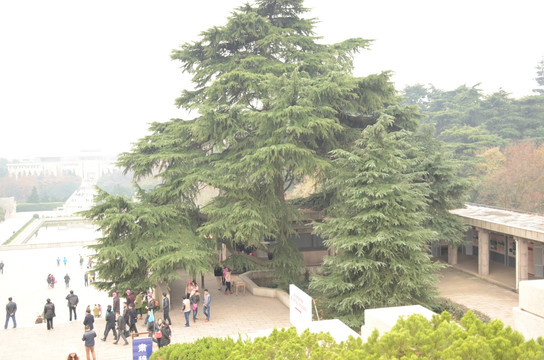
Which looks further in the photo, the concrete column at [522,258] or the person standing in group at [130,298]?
the concrete column at [522,258]

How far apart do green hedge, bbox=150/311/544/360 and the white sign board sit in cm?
219

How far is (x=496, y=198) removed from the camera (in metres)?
39.9

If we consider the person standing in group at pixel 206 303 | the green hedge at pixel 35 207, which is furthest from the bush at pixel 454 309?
the green hedge at pixel 35 207

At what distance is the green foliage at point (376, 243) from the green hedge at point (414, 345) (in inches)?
261

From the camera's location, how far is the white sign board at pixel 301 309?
11312mm

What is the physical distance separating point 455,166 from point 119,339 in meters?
16.1

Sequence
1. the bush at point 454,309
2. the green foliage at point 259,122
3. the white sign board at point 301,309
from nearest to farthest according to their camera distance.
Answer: the white sign board at point 301,309, the bush at point 454,309, the green foliage at point 259,122

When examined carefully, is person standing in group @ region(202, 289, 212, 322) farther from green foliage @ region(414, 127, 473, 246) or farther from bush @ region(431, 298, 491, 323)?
green foliage @ region(414, 127, 473, 246)

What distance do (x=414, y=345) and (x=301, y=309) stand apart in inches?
201

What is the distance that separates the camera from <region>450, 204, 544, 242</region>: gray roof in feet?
61.0

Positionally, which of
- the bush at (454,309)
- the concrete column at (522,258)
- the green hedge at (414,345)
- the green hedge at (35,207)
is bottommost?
the green hedge at (35,207)

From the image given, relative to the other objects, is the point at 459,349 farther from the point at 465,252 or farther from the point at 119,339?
the point at 465,252

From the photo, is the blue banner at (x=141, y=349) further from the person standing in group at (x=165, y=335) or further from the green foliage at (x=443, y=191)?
the green foliage at (x=443, y=191)

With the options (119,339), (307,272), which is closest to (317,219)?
(307,272)
